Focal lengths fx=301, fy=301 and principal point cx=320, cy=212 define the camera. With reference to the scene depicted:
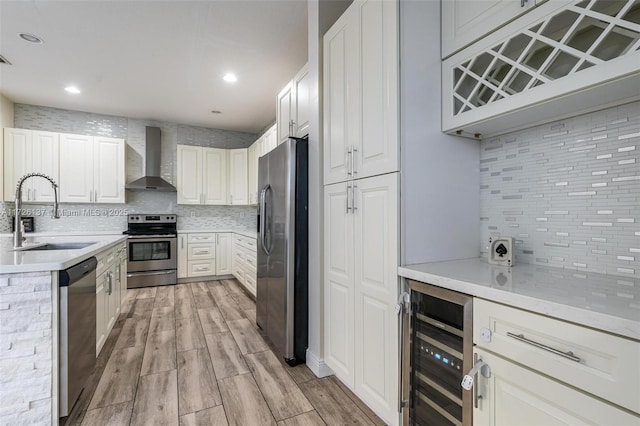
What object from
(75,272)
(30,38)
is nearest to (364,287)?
(75,272)

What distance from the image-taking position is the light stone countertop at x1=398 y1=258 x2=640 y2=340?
80 cm

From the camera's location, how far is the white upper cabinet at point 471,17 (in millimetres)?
1308

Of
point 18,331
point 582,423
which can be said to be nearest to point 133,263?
point 18,331

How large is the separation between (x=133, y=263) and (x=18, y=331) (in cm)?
351

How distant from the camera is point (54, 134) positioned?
14.5 feet

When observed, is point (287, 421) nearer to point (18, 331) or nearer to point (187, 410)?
point (187, 410)

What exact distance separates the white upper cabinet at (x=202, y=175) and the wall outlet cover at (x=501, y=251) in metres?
4.85

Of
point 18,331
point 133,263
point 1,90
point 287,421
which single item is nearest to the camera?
point 18,331

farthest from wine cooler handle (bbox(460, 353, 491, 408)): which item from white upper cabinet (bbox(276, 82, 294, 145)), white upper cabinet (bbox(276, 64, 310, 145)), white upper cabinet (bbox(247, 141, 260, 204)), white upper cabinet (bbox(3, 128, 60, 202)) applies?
white upper cabinet (bbox(3, 128, 60, 202))

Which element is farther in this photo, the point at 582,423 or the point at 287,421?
the point at 287,421

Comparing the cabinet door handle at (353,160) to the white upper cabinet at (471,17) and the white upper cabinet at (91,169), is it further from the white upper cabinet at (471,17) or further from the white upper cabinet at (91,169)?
the white upper cabinet at (91,169)

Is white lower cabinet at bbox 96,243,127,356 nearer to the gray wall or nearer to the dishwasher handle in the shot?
the dishwasher handle

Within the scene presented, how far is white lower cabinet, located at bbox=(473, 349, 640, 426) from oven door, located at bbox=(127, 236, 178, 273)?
4919 mm

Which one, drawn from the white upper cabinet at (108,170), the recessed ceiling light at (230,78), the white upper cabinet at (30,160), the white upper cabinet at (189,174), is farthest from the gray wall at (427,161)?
the white upper cabinet at (30,160)
